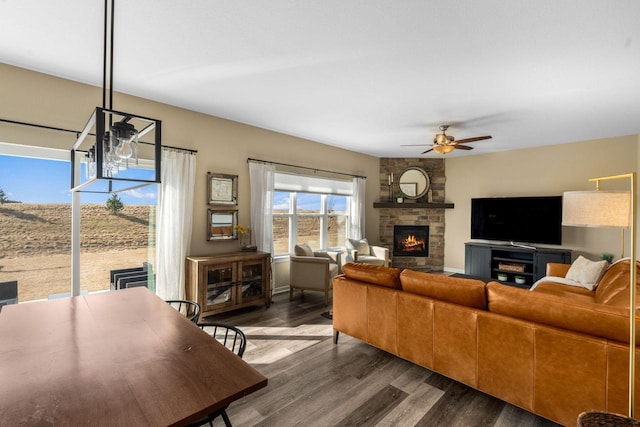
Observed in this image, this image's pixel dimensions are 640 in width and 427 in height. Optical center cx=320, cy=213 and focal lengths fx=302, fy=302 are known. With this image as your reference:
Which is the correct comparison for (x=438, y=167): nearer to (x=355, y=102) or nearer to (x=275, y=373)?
(x=355, y=102)

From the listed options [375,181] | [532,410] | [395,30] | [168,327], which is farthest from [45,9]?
[375,181]

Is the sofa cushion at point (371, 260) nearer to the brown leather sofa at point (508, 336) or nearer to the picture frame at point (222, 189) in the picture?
the picture frame at point (222, 189)

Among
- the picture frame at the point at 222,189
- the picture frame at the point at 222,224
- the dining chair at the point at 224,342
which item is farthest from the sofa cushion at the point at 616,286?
the picture frame at the point at 222,189

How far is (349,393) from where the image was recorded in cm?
231

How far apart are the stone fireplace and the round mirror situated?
12 centimetres

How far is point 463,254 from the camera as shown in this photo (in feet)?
22.2

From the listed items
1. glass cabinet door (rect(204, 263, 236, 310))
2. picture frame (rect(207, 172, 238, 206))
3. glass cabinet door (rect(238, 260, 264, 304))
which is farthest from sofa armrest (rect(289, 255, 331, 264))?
picture frame (rect(207, 172, 238, 206))

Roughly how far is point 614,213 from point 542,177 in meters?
4.88

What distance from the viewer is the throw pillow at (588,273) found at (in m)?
3.70

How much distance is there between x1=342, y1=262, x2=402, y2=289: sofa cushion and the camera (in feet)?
9.07

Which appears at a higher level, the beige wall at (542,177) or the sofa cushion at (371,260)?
the beige wall at (542,177)

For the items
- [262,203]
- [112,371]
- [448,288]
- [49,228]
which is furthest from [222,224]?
[112,371]

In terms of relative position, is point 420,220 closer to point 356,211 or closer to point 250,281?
point 356,211

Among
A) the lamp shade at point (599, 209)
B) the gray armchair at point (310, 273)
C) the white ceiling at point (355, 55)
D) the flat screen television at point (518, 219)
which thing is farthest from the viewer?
the flat screen television at point (518, 219)
